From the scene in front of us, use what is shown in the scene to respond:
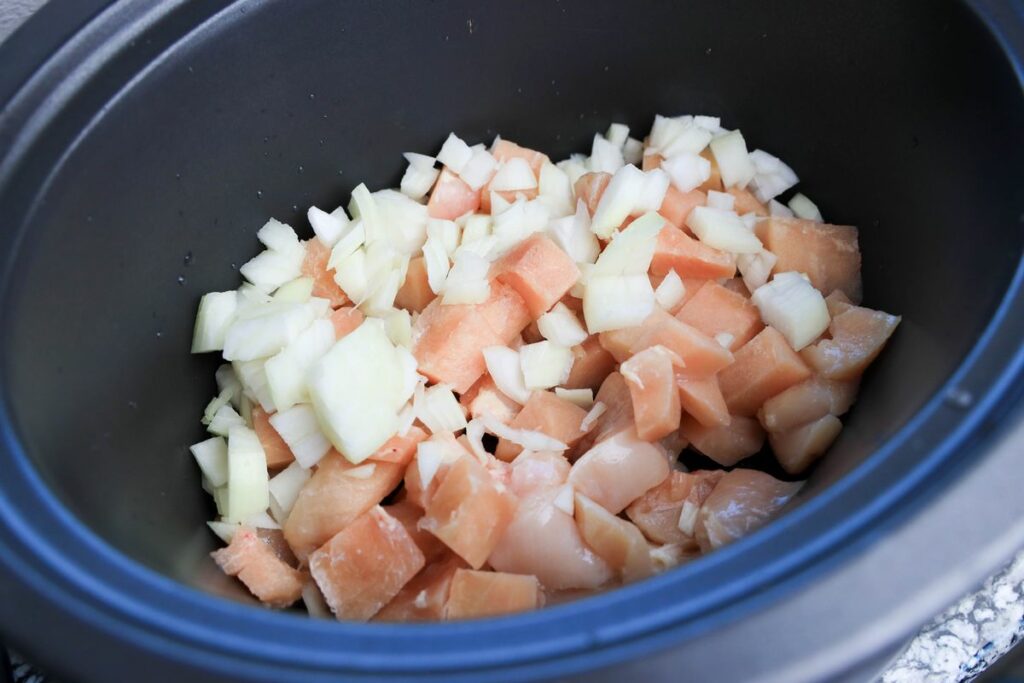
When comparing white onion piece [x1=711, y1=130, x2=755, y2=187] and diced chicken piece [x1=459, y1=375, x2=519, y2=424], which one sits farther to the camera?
white onion piece [x1=711, y1=130, x2=755, y2=187]

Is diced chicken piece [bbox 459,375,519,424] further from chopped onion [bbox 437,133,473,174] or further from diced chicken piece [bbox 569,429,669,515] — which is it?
chopped onion [bbox 437,133,473,174]

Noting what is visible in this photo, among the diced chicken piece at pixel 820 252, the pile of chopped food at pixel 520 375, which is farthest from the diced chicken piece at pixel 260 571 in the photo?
the diced chicken piece at pixel 820 252

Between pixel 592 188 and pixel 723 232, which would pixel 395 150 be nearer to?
pixel 592 188

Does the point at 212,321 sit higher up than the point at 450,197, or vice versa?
the point at 212,321

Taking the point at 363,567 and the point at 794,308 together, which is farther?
the point at 794,308

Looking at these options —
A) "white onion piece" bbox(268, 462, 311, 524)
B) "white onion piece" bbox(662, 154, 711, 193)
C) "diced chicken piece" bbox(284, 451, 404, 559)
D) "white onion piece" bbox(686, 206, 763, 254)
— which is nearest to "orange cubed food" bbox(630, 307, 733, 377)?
"white onion piece" bbox(686, 206, 763, 254)

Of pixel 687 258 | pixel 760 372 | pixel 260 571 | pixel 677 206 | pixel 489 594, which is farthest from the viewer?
pixel 677 206

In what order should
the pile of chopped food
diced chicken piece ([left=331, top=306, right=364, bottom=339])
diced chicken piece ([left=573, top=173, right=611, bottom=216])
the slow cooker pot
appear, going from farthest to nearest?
diced chicken piece ([left=573, top=173, right=611, bottom=216]), diced chicken piece ([left=331, top=306, right=364, bottom=339]), the pile of chopped food, the slow cooker pot

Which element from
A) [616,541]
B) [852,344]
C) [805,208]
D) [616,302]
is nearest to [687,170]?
[805,208]
